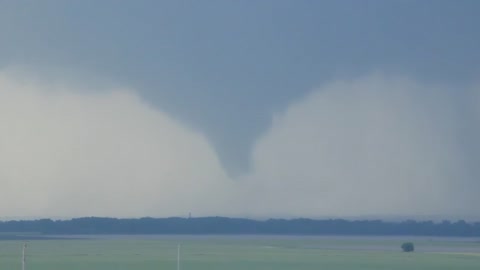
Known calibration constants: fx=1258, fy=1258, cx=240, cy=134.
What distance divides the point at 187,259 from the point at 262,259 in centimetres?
311

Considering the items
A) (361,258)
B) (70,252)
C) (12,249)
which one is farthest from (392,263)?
(12,249)

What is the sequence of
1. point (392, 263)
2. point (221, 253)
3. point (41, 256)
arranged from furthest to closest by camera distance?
point (221, 253), point (41, 256), point (392, 263)

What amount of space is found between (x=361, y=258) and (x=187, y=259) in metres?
7.73

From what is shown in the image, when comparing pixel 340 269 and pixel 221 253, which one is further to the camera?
pixel 221 253

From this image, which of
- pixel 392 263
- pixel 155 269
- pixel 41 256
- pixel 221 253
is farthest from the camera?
pixel 221 253

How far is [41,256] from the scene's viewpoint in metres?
54.0

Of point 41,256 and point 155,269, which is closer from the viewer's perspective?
point 155,269

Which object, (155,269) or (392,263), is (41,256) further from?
(392,263)

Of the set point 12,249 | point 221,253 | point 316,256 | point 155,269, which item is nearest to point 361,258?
point 316,256

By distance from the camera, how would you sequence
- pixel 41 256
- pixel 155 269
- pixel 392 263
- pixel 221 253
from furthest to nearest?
pixel 221 253 < pixel 41 256 < pixel 392 263 < pixel 155 269

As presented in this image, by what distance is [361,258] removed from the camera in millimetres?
54250

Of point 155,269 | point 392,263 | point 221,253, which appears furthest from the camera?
point 221,253

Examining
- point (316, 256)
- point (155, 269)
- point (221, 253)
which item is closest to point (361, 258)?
point (316, 256)

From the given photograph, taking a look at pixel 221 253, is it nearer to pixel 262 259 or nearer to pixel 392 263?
pixel 262 259
